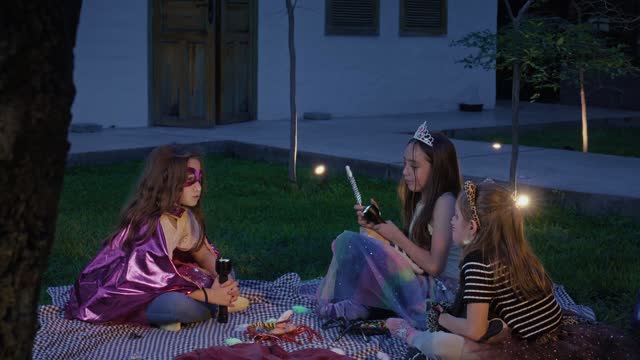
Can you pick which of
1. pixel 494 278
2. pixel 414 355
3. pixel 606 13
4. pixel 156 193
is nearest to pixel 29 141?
pixel 494 278

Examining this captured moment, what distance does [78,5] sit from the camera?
2314 mm

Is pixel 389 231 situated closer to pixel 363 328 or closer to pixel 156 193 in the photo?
pixel 363 328

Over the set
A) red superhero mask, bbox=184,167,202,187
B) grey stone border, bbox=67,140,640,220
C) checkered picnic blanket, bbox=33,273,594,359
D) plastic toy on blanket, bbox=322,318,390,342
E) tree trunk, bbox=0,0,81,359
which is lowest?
checkered picnic blanket, bbox=33,273,594,359

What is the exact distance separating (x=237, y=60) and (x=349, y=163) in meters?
3.92

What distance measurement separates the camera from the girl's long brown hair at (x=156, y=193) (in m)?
5.25

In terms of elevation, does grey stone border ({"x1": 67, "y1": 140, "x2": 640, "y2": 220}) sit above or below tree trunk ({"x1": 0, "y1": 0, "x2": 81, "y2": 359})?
below

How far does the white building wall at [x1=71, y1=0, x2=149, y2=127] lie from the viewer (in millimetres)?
13016

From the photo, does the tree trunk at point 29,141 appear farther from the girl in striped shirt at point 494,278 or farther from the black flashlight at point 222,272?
the black flashlight at point 222,272

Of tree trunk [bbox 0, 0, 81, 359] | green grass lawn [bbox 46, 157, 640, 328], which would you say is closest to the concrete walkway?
green grass lawn [bbox 46, 157, 640, 328]

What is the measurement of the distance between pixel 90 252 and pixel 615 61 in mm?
4535

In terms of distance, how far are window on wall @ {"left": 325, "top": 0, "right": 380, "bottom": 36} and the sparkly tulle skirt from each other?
10052 millimetres

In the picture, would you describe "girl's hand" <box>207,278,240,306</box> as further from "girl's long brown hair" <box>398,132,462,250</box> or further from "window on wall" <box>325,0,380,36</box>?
"window on wall" <box>325,0,380,36</box>

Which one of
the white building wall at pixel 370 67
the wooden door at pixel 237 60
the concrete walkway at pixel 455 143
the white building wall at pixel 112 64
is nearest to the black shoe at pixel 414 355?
the concrete walkway at pixel 455 143

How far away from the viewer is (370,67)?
15555 mm
